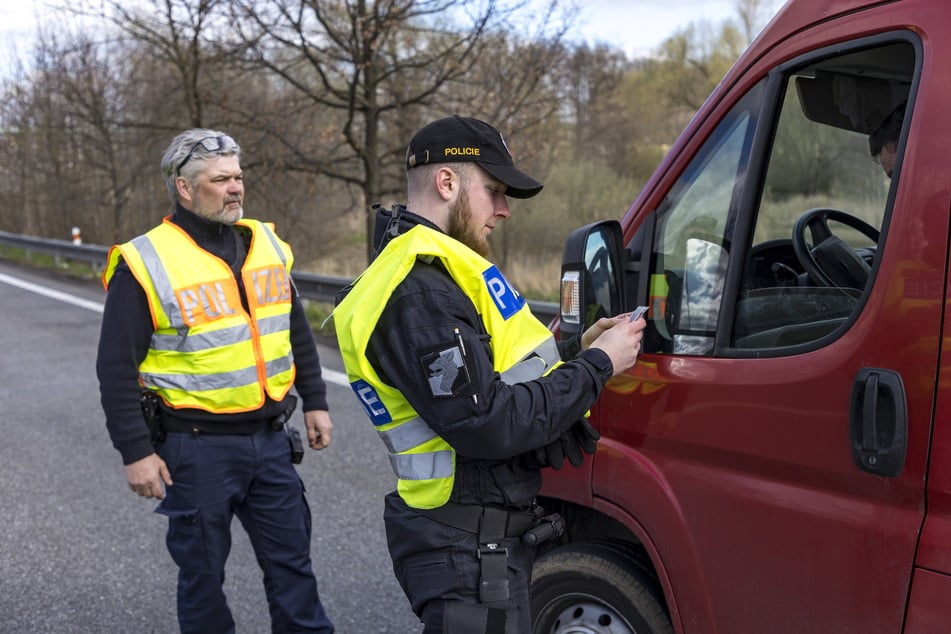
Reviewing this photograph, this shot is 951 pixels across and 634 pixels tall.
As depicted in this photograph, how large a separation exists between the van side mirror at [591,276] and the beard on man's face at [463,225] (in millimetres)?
249

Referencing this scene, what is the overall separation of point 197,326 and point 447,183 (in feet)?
4.10

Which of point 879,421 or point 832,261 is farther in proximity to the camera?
point 832,261

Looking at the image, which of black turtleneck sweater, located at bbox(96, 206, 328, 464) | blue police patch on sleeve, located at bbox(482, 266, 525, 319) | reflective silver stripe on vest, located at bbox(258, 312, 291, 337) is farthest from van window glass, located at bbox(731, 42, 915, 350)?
black turtleneck sweater, located at bbox(96, 206, 328, 464)

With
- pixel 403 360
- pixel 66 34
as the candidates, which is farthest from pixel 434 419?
pixel 66 34

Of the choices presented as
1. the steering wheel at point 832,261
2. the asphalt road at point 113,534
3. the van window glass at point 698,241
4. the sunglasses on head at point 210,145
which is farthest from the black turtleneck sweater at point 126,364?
the steering wheel at point 832,261

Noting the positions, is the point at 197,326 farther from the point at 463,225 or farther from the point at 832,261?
the point at 832,261

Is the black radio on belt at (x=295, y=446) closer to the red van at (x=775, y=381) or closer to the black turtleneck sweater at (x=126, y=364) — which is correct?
the black turtleneck sweater at (x=126, y=364)

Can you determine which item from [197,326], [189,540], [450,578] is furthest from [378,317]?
[189,540]

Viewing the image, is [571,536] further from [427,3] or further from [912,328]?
[427,3]

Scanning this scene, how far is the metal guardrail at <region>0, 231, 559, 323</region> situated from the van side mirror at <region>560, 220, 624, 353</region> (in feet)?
12.6

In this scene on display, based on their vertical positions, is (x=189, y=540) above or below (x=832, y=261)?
below

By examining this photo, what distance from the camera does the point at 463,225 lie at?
1.91 meters

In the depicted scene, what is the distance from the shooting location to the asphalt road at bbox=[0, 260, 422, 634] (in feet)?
11.0

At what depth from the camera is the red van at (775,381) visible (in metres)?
1.54
